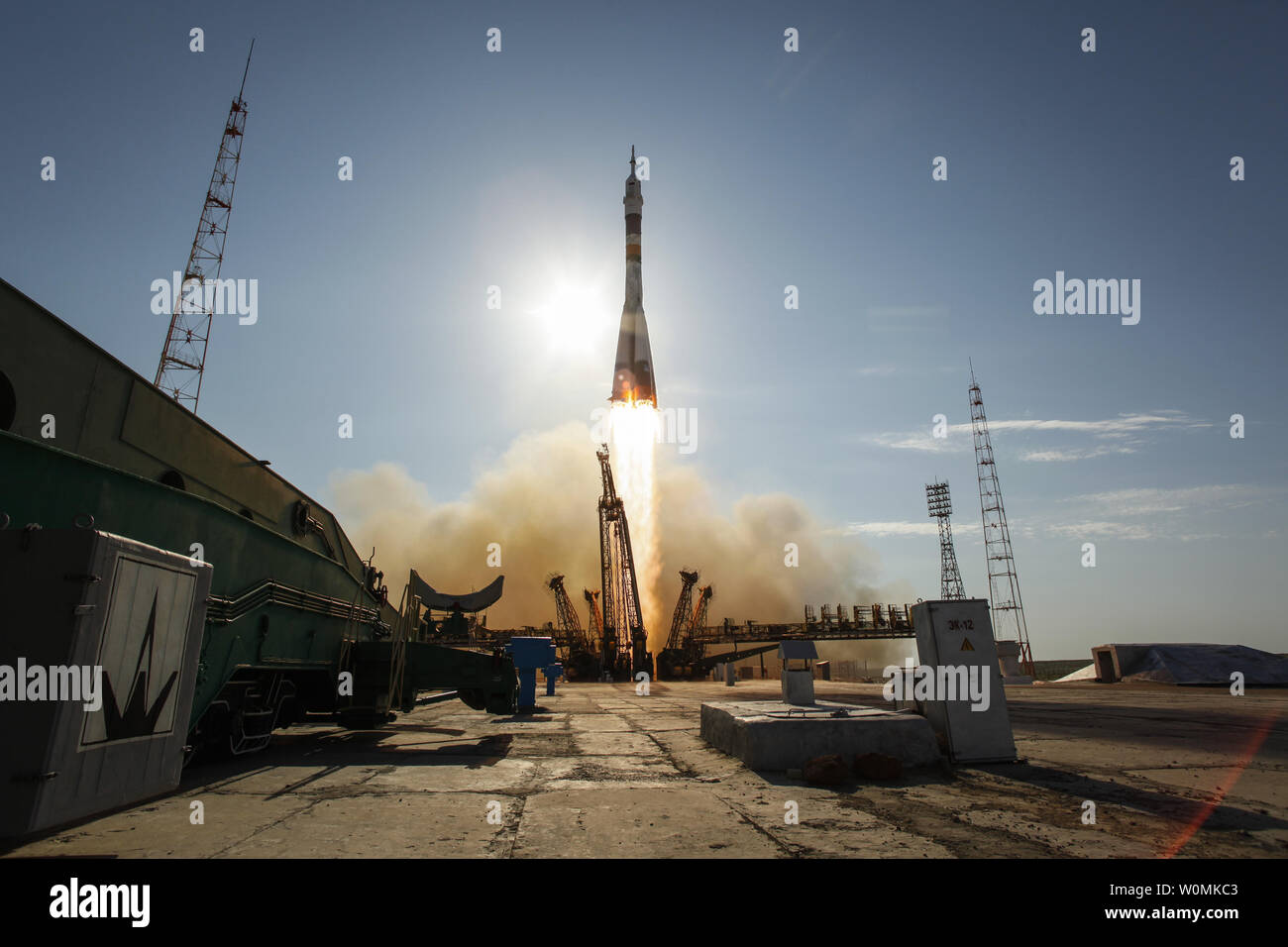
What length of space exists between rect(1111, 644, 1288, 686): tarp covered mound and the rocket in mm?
37996

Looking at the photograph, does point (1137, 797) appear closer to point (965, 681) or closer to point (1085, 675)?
point (965, 681)

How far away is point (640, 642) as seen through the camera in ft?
172

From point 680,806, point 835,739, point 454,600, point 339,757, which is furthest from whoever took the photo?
point 454,600

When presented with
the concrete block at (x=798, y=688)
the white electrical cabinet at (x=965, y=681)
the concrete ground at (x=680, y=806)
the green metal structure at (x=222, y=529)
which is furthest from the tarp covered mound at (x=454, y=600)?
the white electrical cabinet at (x=965, y=681)

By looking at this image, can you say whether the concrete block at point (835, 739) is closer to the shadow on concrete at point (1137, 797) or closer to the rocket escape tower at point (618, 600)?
the shadow on concrete at point (1137, 797)

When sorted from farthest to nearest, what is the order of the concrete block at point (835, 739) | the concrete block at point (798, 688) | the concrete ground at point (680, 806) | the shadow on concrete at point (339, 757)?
1. the concrete block at point (798, 688)
2. the concrete block at point (835, 739)
3. the shadow on concrete at point (339, 757)
4. the concrete ground at point (680, 806)

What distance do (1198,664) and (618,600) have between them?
39.2m

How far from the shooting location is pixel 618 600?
5669cm

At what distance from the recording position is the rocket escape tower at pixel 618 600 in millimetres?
53000

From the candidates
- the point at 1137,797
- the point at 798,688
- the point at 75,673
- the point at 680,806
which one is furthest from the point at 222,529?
the point at 1137,797

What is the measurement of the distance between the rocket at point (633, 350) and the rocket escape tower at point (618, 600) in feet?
24.1

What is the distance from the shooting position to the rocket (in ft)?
184
